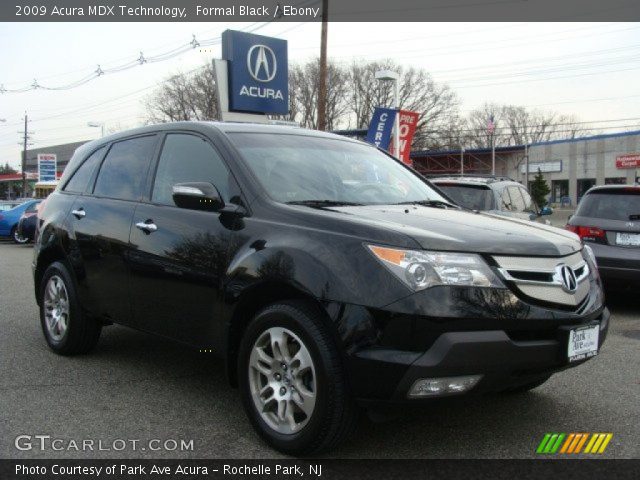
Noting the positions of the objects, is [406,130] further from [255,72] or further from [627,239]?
[627,239]

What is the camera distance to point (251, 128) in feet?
14.0

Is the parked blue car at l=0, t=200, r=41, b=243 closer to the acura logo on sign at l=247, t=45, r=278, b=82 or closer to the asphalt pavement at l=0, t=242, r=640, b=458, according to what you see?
the acura logo on sign at l=247, t=45, r=278, b=82

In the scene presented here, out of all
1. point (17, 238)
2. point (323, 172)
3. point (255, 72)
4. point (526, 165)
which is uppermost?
point (255, 72)

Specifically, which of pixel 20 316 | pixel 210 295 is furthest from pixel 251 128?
pixel 20 316

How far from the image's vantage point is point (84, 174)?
17.7ft

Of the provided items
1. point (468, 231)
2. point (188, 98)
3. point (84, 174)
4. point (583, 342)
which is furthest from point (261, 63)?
point (188, 98)

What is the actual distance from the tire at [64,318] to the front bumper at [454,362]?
9.91ft

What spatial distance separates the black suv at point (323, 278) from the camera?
2.85 metres

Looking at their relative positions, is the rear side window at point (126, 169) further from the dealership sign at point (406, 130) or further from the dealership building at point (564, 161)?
the dealership building at point (564, 161)

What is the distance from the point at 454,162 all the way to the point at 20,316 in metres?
61.1

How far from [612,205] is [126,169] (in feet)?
18.3
